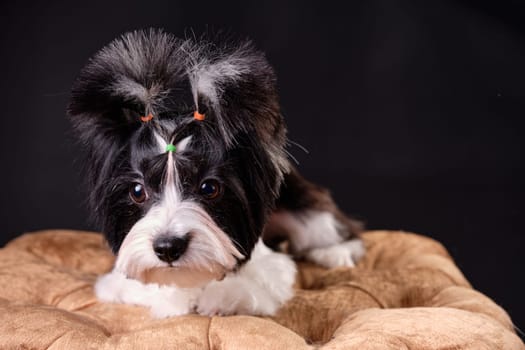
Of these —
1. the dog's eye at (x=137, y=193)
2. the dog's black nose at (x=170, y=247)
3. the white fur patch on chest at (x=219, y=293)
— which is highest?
the dog's eye at (x=137, y=193)

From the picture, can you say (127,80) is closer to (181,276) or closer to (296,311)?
(181,276)

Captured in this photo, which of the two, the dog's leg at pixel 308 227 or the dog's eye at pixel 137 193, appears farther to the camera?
the dog's leg at pixel 308 227

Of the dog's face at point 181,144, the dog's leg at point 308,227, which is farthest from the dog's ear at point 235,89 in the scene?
the dog's leg at point 308,227

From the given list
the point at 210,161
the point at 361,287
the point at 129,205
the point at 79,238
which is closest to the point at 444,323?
→ the point at 361,287

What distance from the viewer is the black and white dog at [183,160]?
2.70 meters

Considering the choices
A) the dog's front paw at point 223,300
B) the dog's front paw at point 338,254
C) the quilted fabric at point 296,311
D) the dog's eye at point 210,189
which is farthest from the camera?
the dog's front paw at point 338,254

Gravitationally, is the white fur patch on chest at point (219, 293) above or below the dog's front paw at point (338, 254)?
above

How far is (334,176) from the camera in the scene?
5.17 m

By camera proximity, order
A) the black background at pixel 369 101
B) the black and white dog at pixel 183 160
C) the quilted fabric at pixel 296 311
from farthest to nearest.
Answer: the black background at pixel 369 101
the black and white dog at pixel 183 160
the quilted fabric at pixel 296 311

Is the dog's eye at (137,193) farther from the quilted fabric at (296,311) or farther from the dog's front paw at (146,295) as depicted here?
the quilted fabric at (296,311)

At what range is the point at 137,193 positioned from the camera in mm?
2850

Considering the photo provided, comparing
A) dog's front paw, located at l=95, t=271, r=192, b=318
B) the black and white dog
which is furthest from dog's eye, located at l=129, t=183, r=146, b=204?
dog's front paw, located at l=95, t=271, r=192, b=318

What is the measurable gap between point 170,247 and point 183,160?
35 cm

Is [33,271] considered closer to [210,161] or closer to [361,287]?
[210,161]
